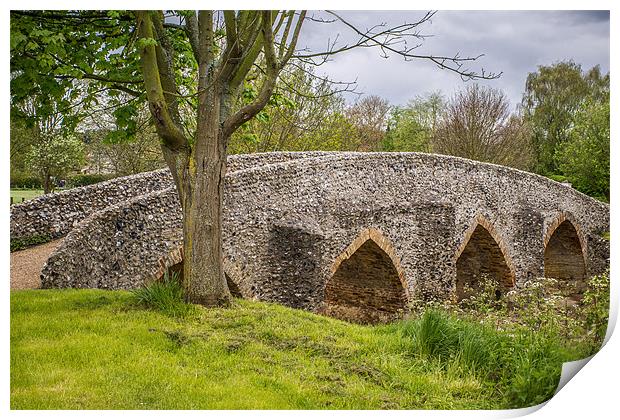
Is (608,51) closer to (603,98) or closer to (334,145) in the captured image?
(603,98)

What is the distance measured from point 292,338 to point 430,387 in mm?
1552

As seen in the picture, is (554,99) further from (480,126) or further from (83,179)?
(480,126)

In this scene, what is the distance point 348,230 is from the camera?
11.8 metres

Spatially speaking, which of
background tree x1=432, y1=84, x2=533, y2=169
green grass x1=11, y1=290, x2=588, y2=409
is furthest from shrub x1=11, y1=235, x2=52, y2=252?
background tree x1=432, y1=84, x2=533, y2=169

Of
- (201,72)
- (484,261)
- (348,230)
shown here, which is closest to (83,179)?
(348,230)

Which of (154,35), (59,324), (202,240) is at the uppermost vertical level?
(154,35)

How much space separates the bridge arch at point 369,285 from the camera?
1282cm

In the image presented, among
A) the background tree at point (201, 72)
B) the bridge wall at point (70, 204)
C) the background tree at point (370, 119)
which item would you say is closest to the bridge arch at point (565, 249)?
the background tree at point (370, 119)

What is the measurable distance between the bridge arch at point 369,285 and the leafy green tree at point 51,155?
598 centimetres

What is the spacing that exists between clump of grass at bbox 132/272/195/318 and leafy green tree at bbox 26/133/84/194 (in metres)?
2.04

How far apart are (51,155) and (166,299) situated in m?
2.58
